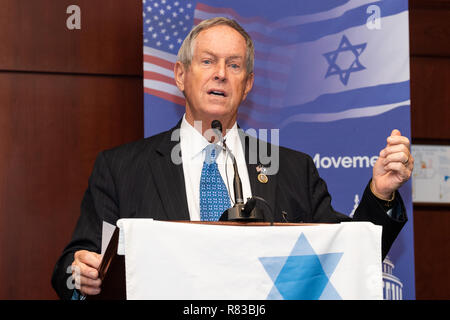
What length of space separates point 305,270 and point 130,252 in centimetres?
47

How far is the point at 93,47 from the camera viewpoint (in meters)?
3.79

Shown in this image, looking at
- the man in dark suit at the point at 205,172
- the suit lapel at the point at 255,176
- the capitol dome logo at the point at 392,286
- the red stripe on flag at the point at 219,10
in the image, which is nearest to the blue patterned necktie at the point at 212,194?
the man in dark suit at the point at 205,172

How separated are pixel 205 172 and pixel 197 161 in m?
0.11

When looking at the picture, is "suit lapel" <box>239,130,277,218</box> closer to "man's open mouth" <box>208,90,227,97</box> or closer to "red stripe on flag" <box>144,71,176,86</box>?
"man's open mouth" <box>208,90,227,97</box>

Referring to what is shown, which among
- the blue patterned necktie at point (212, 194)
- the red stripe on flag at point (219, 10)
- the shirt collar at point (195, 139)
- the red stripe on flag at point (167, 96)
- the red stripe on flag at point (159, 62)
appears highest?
the red stripe on flag at point (219, 10)

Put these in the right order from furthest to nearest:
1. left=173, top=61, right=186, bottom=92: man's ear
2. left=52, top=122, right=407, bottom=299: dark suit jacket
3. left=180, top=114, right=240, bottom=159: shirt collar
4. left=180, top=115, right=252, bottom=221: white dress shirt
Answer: left=173, top=61, right=186, bottom=92: man's ear → left=180, top=114, right=240, bottom=159: shirt collar → left=180, top=115, right=252, bottom=221: white dress shirt → left=52, top=122, right=407, bottom=299: dark suit jacket

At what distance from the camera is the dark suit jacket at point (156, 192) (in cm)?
248

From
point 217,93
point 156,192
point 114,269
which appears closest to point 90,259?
point 114,269

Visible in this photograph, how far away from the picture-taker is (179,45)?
3.22 meters

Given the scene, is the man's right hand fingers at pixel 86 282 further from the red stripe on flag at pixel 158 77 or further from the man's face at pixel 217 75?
the red stripe on flag at pixel 158 77

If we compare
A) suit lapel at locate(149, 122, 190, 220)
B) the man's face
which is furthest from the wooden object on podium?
the man's face

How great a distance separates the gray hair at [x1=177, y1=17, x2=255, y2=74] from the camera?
2.95 metres

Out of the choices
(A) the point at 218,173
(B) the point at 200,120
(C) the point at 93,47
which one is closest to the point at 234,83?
(B) the point at 200,120

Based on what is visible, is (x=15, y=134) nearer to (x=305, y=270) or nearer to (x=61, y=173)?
(x=61, y=173)
